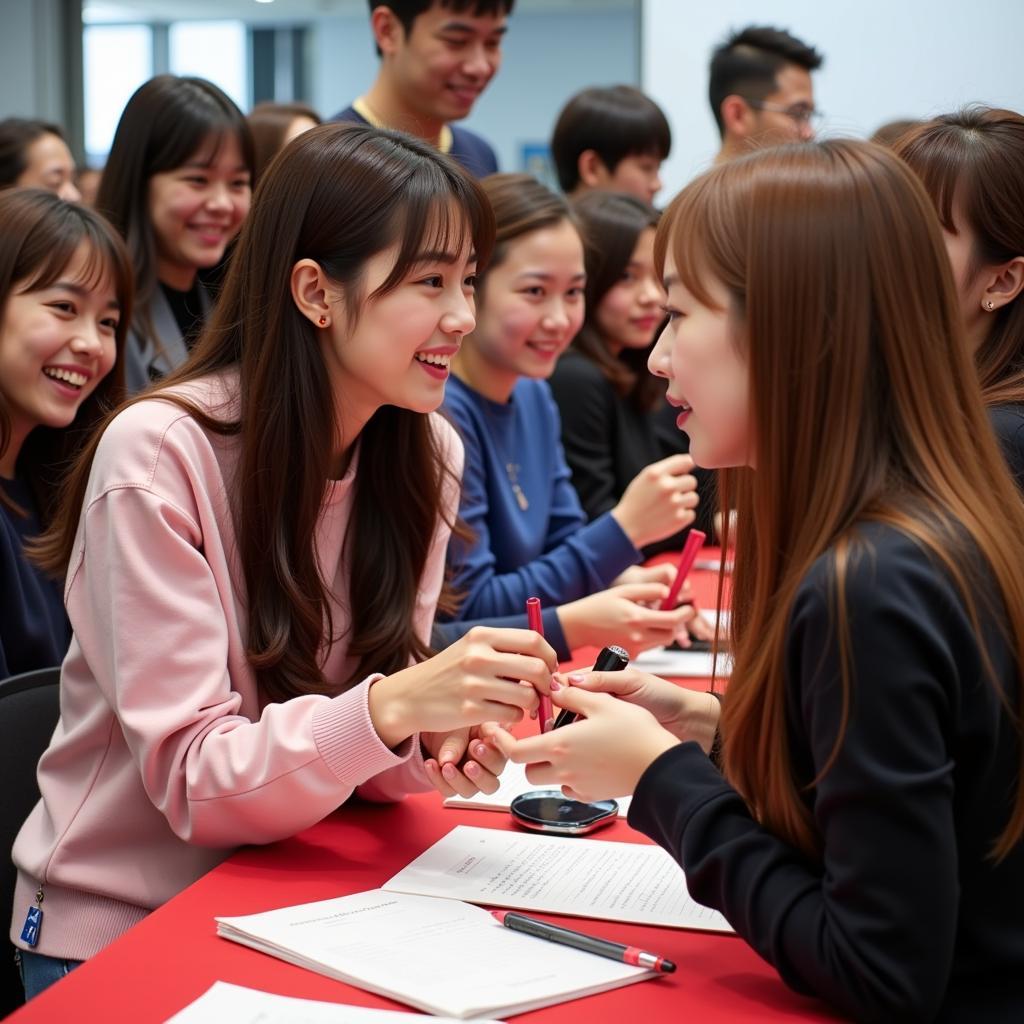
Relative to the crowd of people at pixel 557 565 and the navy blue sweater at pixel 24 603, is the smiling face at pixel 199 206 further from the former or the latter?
the navy blue sweater at pixel 24 603

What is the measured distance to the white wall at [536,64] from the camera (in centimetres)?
936

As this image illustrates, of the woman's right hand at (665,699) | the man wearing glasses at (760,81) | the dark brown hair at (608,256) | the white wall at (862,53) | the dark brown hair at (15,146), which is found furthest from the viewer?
the white wall at (862,53)

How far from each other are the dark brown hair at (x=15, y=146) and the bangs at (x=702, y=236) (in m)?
3.14

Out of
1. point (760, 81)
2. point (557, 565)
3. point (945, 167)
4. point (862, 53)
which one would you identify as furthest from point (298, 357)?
point (862, 53)

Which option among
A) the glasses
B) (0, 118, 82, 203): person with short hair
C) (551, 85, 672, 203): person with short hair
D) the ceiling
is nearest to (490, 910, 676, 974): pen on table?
(551, 85, 672, 203): person with short hair

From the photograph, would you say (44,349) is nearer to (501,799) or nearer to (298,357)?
(298,357)

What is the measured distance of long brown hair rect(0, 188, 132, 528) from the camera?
6.38 ft

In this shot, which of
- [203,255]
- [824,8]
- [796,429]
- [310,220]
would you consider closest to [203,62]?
[824,8]

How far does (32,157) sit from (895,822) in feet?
11.6

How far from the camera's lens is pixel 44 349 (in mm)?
1953

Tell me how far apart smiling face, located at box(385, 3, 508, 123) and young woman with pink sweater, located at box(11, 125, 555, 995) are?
1707 millimetres

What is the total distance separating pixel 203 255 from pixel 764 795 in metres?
2.10

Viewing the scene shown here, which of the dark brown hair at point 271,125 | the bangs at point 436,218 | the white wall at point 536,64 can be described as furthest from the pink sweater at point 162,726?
the white wall at point 536,64

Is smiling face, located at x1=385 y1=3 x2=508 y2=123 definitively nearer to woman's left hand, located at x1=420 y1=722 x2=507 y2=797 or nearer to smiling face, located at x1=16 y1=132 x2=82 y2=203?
smiling face, located at x1=16 y1=132 x2=82 y2=203
